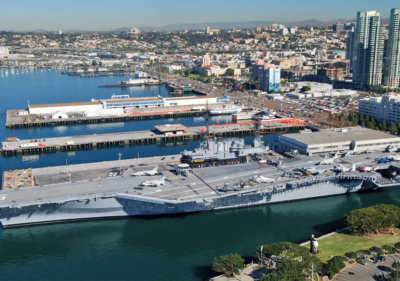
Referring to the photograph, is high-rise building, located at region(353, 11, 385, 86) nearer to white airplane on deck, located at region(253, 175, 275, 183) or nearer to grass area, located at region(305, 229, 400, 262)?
white airplane on deck, located at region(253, 175, 275, 183)

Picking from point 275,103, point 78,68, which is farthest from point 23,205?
point 78,68

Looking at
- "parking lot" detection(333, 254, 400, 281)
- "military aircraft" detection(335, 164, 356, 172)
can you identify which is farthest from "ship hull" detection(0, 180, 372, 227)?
"parking lot" detection(333, 254, 400, 281)

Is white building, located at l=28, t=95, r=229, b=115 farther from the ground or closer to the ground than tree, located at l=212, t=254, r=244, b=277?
farther from the ground

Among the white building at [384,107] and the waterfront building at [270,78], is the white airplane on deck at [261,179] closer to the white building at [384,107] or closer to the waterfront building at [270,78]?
the white building at [384,107]

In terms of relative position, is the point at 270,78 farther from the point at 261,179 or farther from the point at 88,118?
the point at 261,179

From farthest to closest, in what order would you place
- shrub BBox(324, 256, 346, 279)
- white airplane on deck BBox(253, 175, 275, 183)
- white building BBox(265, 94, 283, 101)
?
1. white building BBox(265, 94, 283, 101)
2. white airplane on deck BBox(253, 175, 275, 183)
3. shrub BBox(324, 256, 346, 279)

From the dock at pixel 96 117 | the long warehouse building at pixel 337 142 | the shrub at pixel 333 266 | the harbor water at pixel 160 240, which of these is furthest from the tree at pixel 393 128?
the shrub at pixel 333 266
